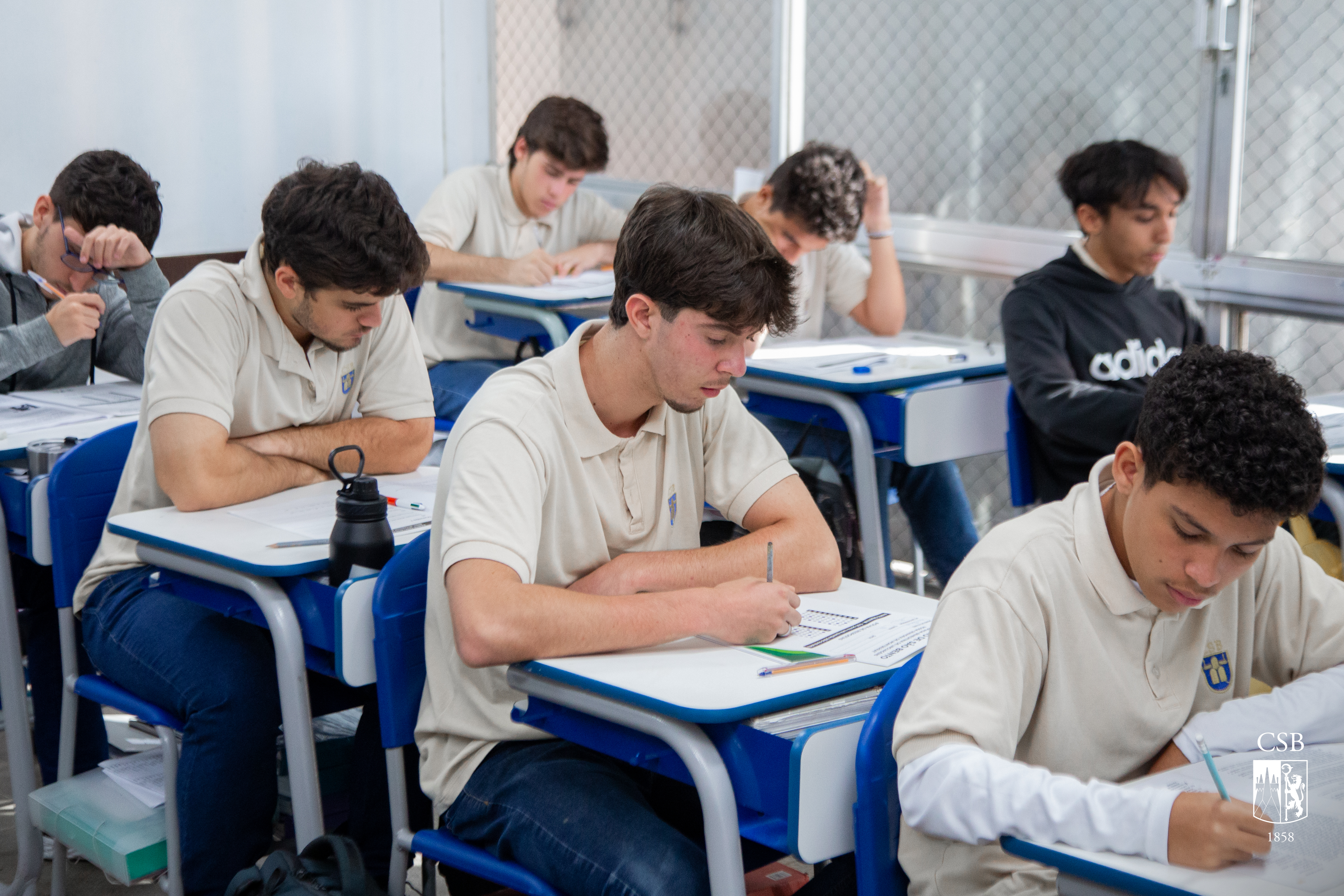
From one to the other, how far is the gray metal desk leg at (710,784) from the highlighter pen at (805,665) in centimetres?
11

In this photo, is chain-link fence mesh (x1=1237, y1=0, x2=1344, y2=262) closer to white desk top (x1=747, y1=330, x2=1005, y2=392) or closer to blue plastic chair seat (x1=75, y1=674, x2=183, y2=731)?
white desk top (x1=747, y1=330, x2=1005, y2=392)

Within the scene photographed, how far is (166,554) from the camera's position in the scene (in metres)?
2.02

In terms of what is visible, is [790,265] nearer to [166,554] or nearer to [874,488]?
[166,554]

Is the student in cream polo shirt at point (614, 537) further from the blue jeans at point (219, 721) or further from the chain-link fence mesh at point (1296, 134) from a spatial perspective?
the chain-link fence mesh at point (1296, 134)

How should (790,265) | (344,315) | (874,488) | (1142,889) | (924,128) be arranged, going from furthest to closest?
(924,128)
(874,488)
(344,315)
(790,265)
(1142,889)

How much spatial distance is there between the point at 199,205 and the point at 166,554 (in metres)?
2.69

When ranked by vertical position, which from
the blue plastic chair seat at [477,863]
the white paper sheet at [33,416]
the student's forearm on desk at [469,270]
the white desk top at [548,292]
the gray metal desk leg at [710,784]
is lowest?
the blue plastic chair seat at [477,863]

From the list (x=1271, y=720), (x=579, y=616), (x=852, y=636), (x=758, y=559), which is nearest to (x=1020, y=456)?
(x=758, y=559)

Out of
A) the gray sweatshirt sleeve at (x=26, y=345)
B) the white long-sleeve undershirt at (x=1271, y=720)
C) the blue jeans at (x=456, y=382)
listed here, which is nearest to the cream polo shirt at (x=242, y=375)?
the gray sweatshirt sleeve at (x=26, y=345)

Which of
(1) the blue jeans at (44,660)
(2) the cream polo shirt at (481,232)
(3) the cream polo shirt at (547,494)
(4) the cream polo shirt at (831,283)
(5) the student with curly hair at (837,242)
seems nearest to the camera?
(3) the cream polo shirt at (547,494)

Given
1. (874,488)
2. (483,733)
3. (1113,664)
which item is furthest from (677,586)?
(874,488)

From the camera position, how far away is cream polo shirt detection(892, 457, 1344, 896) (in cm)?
131

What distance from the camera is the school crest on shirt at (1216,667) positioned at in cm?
151

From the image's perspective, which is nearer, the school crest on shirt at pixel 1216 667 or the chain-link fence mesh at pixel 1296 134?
the school crest on shirt at pixel 1216 667
